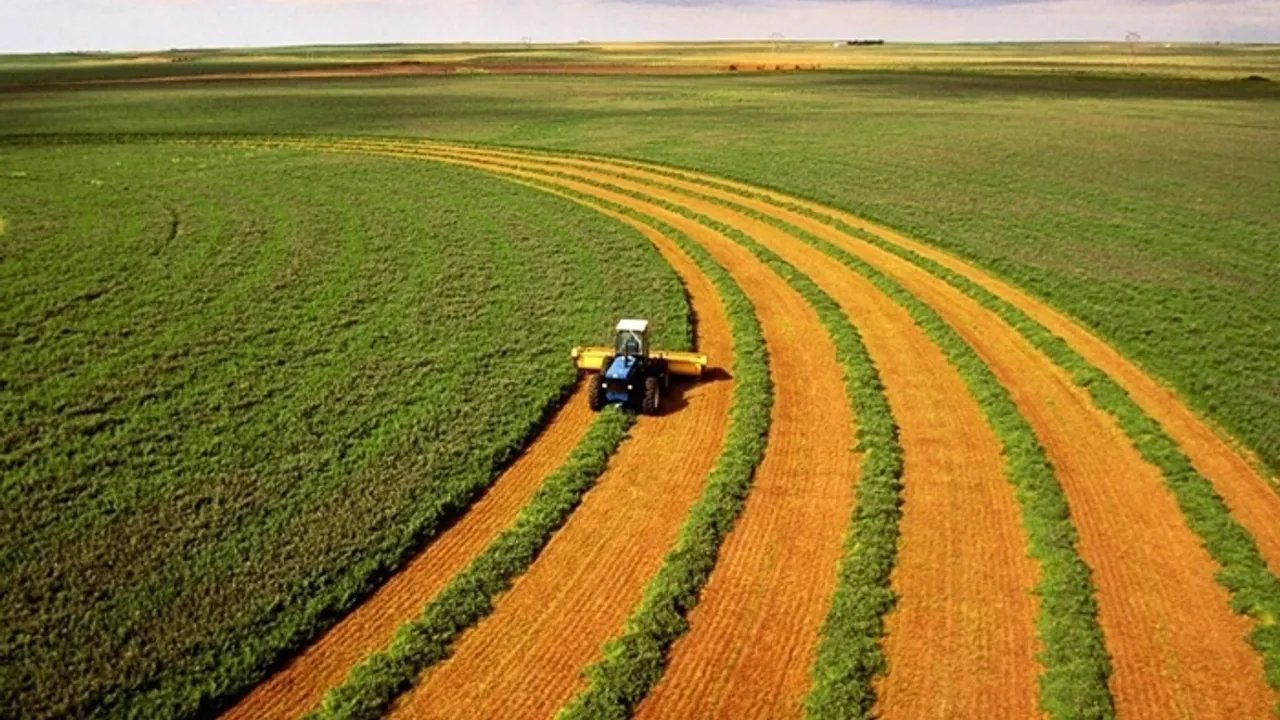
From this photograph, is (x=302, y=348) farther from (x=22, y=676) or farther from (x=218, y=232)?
(x=218, y=232)

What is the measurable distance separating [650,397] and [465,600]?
356 inches

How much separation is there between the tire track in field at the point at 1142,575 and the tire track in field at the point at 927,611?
2.85 ft

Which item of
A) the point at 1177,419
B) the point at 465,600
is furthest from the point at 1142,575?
the point at 465,600

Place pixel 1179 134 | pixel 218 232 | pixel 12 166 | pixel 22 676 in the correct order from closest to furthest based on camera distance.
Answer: pixel 22 676 → pixel 218 232 → pixel 12 166 → pixel 1179 134

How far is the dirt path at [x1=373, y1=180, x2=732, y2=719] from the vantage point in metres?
14.2

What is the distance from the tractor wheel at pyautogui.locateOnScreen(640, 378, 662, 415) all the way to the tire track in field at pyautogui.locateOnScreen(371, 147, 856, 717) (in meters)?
3.36

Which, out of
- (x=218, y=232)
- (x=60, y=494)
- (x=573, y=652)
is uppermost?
(x=218, y=232)

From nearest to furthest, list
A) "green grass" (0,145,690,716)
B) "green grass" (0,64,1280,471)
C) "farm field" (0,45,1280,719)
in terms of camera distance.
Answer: "farm field" (0,45,1280,719) < "green grass" (0,145,690,716) < "green grass" (0,64,1280,471)

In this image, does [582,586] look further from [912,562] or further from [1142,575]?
[1142,575]

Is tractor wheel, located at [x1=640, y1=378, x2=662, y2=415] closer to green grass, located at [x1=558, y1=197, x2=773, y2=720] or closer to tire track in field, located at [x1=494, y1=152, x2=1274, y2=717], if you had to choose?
green grass, located at [x1=558, y1=197, x2=773, y2=720]

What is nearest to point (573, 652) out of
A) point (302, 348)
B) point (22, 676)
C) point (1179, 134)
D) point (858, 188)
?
point (22, 676)

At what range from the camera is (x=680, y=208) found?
164 ft

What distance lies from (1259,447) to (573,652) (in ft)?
62.4

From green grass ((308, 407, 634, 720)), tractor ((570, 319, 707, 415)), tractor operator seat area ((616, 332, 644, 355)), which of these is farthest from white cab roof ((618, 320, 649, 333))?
green grass ((308, 407, 634, 720))
